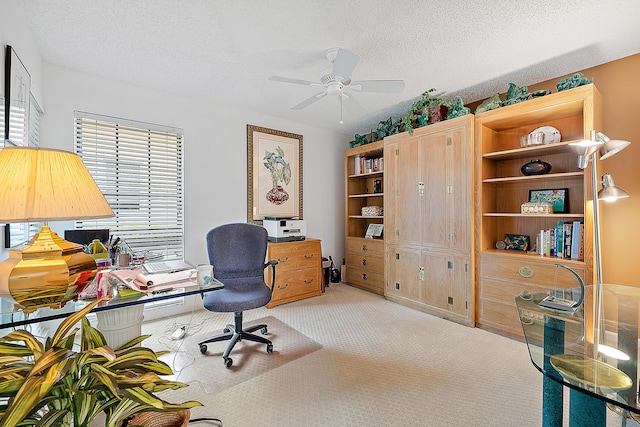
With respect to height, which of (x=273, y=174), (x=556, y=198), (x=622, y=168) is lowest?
(x=556, y=198)

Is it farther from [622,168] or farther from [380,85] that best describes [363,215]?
[622,168]

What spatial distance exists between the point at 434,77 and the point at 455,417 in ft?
9.30

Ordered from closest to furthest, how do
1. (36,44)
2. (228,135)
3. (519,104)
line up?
1. (36,44)
2. (519,104)
3. (228,135)

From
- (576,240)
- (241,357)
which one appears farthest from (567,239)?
(241,357)

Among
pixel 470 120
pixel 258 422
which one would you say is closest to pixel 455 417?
pixel 258 422

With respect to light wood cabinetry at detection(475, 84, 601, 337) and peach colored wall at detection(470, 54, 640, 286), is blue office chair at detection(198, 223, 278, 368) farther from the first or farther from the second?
peach colored wall at detection(470, 54, 640, 286)

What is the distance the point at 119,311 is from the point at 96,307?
0.25 meters

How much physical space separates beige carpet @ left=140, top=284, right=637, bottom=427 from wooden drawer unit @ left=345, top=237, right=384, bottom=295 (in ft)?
3.75

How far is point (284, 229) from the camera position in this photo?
11.7 feet

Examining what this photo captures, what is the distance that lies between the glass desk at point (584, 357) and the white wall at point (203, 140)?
3190mm

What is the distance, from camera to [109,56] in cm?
232

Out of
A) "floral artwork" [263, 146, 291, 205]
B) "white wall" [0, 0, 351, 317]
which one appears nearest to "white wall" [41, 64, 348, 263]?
"white wall" [0, 0, 351, 317]

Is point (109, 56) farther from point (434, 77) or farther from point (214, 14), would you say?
point (434, 77)

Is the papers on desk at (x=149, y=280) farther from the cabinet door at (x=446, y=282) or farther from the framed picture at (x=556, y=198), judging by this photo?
the framed picture at (x=556, y=198)
